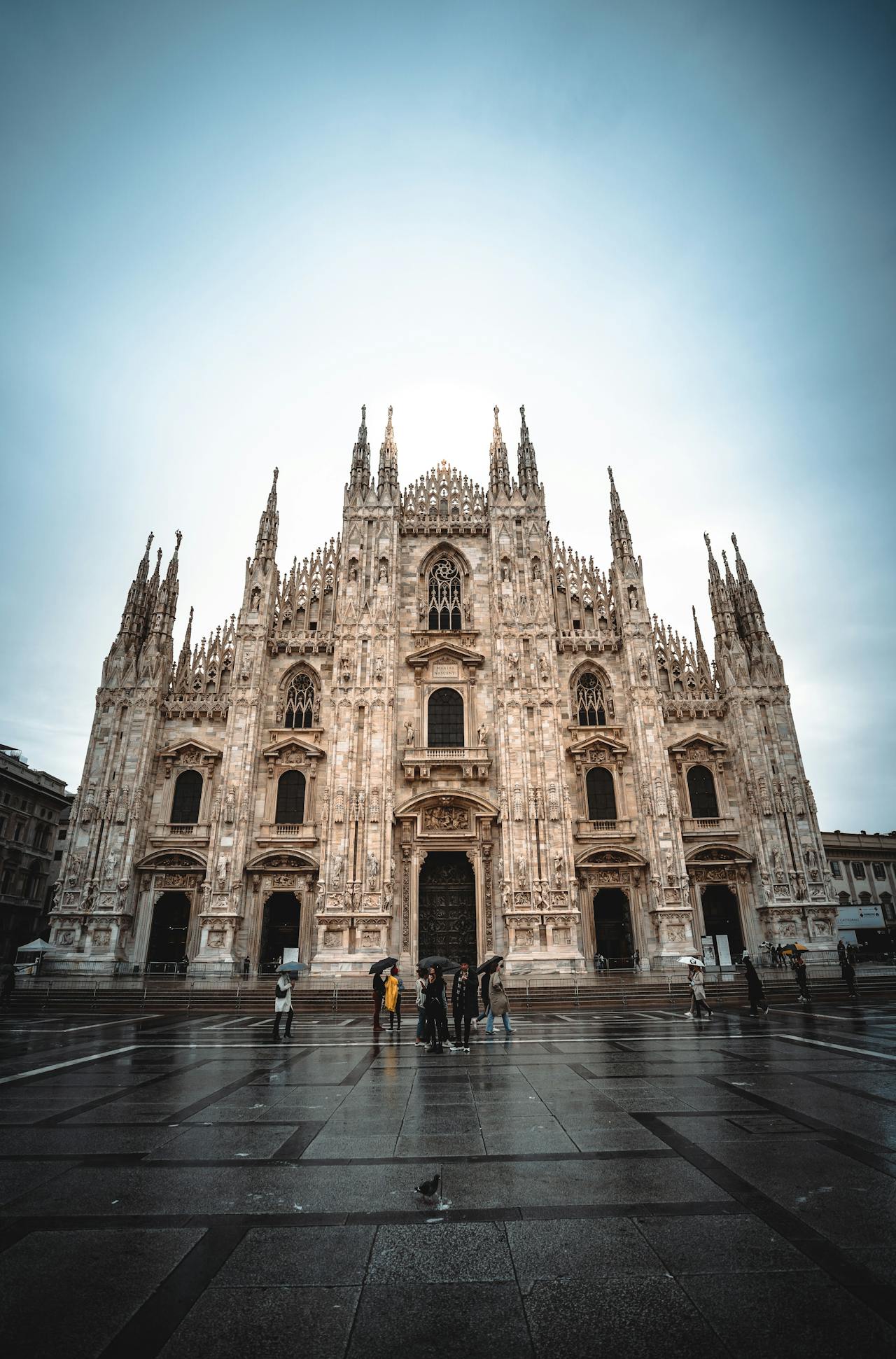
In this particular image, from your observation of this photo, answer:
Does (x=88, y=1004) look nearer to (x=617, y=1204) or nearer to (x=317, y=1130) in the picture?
(x=317, y=1130)

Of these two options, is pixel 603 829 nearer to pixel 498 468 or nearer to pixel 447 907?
pixel 447 907

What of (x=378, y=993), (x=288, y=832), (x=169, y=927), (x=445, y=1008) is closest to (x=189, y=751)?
(x=288, y=832)

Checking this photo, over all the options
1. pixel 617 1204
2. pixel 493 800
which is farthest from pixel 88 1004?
pixel 617 1204

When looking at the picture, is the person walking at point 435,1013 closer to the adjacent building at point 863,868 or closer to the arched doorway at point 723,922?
the arched doorway at point 723,922

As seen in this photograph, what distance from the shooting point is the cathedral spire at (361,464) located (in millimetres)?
35250

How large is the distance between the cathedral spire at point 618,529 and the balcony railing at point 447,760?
1190 centimetres

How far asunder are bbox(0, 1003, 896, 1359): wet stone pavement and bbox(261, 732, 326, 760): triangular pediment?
21.0 meters

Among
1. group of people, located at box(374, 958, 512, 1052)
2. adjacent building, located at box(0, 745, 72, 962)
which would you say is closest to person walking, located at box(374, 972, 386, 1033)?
group of people, located at box(374, 958, 512, 1052)

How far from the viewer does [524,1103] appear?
785 centimetres

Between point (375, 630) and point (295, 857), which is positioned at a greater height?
point (375, 630)

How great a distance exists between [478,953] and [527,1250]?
2580 cm

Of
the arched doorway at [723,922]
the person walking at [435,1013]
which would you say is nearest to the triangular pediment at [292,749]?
the arched doorway at [723,922]

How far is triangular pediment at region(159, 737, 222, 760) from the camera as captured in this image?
31141mm

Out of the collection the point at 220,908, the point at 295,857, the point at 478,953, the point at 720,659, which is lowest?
the point at 478,953
